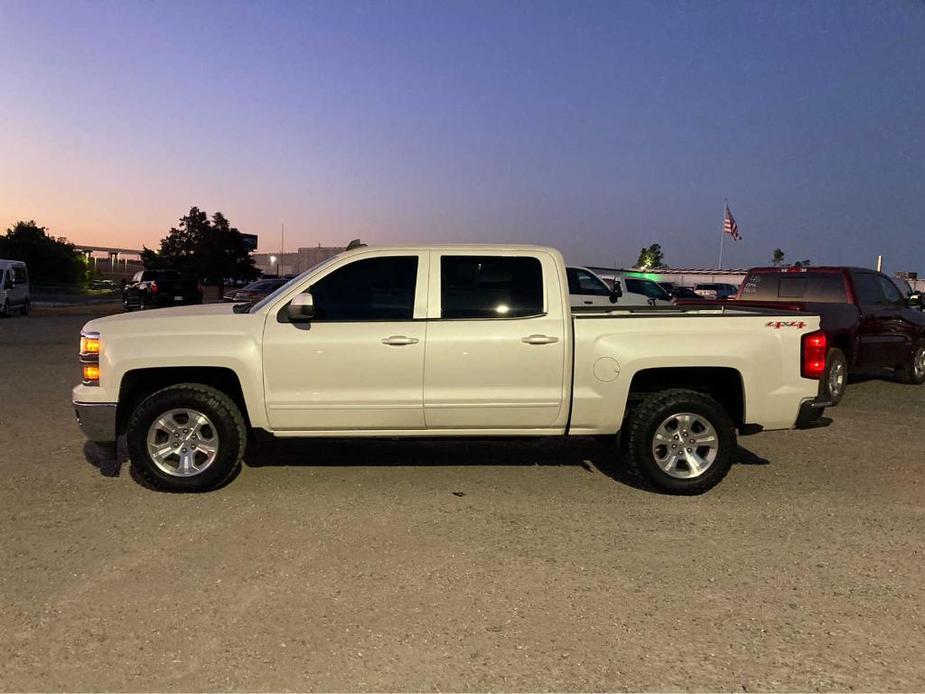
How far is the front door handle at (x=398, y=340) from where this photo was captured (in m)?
5.16

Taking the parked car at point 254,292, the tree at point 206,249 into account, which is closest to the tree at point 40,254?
the tree at point 206,249

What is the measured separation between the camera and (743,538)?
4.44 m

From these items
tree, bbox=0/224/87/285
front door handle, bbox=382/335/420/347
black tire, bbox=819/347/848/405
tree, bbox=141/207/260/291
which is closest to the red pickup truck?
black tire, bbox=819/347/848/405

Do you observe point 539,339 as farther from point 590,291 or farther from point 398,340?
point 590,291

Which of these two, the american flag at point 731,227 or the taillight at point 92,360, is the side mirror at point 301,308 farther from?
the american flag at point 731,227

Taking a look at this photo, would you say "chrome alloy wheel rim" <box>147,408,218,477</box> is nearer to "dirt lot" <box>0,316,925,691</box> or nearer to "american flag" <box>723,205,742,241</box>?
"dirt lot" <box>0,316,925,691</box>

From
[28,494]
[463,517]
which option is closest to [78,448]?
[28,494]

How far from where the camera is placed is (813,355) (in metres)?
5.32

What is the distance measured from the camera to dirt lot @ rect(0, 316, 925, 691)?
2.95 meters

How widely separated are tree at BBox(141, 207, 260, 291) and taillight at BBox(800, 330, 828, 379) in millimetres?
61168

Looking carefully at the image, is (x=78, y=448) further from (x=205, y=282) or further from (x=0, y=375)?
(x=205, y=282)

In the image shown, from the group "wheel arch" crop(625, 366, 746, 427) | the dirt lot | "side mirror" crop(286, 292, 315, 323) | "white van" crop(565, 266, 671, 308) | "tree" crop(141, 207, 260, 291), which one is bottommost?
the dirt lot

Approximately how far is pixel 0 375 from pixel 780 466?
1110cm

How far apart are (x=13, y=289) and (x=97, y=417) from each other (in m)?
22.5
